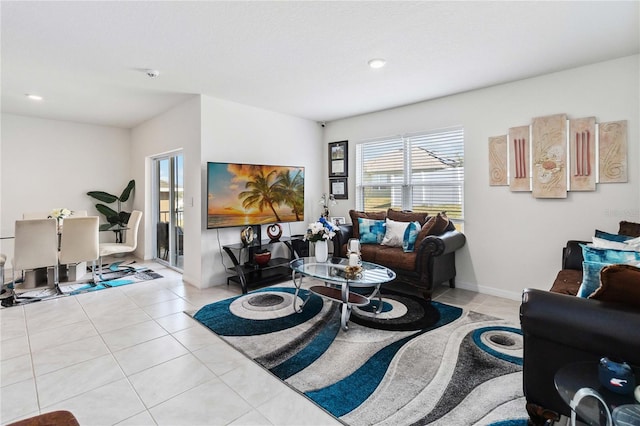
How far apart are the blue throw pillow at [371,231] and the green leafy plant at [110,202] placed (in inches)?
187

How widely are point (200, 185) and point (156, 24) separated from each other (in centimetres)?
207

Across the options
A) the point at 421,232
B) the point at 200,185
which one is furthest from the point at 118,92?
the point at 421,232

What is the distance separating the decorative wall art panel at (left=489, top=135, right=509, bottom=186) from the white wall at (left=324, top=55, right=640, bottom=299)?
71 millimetres

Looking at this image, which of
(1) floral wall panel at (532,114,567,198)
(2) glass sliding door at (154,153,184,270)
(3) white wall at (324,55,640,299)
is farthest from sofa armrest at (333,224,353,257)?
(2) glass sliding door at (154,153,184,270)

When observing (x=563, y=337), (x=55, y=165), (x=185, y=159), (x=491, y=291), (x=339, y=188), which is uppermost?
(x=55, y=165)

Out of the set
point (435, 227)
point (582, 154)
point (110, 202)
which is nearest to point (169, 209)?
point (110, 202)

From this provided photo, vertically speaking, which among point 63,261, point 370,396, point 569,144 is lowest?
point 370,396

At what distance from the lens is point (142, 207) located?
5.87 metres

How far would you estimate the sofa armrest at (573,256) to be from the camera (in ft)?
9.60

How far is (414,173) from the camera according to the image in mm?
4598

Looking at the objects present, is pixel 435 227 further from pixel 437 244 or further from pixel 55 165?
pixel 55 165

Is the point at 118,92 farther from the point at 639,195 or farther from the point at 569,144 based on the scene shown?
the point at 639,195

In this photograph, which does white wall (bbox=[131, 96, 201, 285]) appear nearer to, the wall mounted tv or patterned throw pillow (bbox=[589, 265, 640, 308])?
the wall mounted tv

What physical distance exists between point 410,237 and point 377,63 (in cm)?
207
